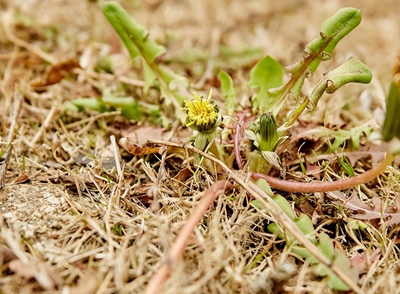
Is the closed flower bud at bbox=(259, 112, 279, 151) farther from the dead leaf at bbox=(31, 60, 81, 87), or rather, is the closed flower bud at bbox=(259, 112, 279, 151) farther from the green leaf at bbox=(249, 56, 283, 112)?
the dead leaf at bbox=(31, 60, 81, 87)

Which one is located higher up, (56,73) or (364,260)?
(56,73)

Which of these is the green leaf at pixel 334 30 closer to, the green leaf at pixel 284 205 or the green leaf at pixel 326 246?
the green leaf at pixel 284 205

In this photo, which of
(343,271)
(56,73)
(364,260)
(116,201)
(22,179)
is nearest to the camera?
(343,271)

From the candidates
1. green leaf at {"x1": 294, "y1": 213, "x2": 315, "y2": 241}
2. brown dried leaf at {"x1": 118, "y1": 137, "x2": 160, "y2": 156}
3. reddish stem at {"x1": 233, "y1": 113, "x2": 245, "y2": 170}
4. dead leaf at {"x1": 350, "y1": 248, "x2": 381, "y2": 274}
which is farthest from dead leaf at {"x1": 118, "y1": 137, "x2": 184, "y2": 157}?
dead leaf at {"x1": 350, "y1": 248, "x2": 381, "y2": 274}

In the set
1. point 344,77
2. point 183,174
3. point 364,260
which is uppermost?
point 344,77

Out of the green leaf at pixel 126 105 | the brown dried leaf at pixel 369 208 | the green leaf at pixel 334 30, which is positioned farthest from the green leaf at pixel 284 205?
the green leaf at pixel 126 105

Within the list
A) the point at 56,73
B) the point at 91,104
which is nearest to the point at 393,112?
the point at 91,104

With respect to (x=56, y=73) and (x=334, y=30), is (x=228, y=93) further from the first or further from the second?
(x=56, y=73)
